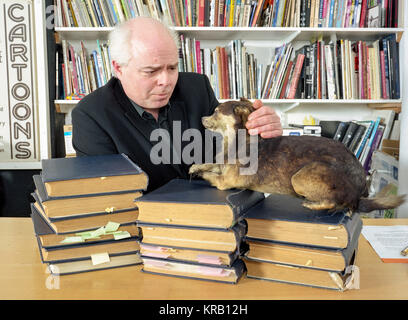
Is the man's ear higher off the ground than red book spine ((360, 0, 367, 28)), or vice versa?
red book spine ((360, 0, 367, 28))

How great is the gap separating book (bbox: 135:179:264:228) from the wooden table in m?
0.15

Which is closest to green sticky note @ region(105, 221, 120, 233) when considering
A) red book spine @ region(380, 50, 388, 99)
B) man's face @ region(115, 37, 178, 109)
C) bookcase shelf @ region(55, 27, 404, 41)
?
man's face @ region(115, 37, 178, 109)

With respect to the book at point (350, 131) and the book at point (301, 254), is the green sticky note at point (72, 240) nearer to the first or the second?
the book at point (301, 254)

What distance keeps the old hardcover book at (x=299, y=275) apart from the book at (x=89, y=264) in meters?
0.29

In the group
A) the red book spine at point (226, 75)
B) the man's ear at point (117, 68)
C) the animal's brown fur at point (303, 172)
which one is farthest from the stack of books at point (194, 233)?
the red book spine at point (226, 75)

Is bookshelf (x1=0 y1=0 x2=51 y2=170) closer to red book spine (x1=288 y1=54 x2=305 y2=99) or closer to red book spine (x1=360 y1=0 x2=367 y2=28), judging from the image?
red book spine (x1=288 y1=54 x2=305 y2=99)

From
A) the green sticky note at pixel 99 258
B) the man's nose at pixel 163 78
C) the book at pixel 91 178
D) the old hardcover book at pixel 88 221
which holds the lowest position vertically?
the green sticky note at pixel 99 258

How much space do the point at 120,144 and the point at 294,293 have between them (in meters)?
0.92

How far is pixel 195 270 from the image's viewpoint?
83 cm

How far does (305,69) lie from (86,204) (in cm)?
211

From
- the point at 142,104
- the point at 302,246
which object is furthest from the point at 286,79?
the point at 302,246

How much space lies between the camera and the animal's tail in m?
0.91

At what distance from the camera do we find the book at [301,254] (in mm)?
755
